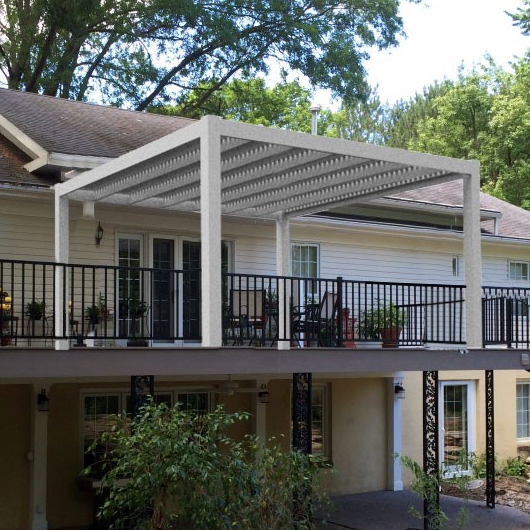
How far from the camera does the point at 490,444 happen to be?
16.4m

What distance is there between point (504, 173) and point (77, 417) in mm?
26038

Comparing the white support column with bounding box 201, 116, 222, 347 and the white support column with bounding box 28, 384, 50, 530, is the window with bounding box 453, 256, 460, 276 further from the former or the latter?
the white support column with bounding box 201, 116, 222, 347

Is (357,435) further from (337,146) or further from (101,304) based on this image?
(337,146)

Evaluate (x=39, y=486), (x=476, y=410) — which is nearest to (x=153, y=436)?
(x=39, y=486)

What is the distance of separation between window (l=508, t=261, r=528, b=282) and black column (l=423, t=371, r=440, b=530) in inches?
300

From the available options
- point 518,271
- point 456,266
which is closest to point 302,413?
point 456,266

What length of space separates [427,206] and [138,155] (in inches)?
407

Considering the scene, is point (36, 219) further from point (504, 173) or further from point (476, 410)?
point (504, 173)

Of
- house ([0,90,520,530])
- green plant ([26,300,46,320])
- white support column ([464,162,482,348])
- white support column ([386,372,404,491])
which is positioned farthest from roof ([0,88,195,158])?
white support column ([386,372,404,491])

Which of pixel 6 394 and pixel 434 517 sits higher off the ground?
pixel 6 394

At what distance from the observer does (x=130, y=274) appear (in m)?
15.6

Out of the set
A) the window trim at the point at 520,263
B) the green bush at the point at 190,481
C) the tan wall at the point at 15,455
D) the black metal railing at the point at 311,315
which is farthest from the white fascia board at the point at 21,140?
the window trim at the point at 520,263

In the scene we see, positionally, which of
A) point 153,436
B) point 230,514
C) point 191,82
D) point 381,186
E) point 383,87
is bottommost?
point 230,514

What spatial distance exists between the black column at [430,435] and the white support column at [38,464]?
583 centimetres
